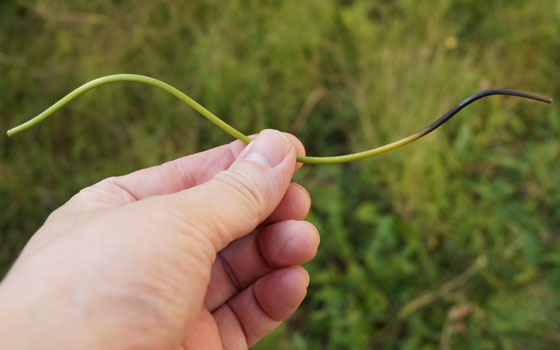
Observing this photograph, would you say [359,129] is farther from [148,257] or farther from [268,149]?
[148,257]

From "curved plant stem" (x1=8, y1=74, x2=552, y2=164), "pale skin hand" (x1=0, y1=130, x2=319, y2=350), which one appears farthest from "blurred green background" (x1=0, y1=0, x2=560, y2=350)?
"curved plant stem" (x1=8, y1=74, x2=552, y2=164)

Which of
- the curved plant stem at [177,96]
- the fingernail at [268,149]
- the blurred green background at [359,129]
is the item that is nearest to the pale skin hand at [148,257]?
the fingernail at [268,149]

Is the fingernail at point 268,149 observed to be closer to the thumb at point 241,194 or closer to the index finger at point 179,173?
the thumb at point 241,194

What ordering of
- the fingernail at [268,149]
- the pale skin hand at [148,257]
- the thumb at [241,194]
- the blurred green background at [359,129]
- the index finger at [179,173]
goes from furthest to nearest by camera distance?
the blurred green background at [359,129] < the index finger at [179,173] < the fingernail at [268,149] < the thumb at [241,194] < the pale skin hand at [148,257]

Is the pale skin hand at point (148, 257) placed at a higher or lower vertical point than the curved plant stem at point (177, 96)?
lower

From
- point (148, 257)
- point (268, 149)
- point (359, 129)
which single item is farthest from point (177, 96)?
point (359, 129)

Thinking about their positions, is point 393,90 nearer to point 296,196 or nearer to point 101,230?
point 296,196

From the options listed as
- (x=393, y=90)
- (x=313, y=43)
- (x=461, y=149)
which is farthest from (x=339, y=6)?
(x=461, y=149)

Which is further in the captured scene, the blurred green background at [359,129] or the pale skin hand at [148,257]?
the blurred green background at [359,129]
